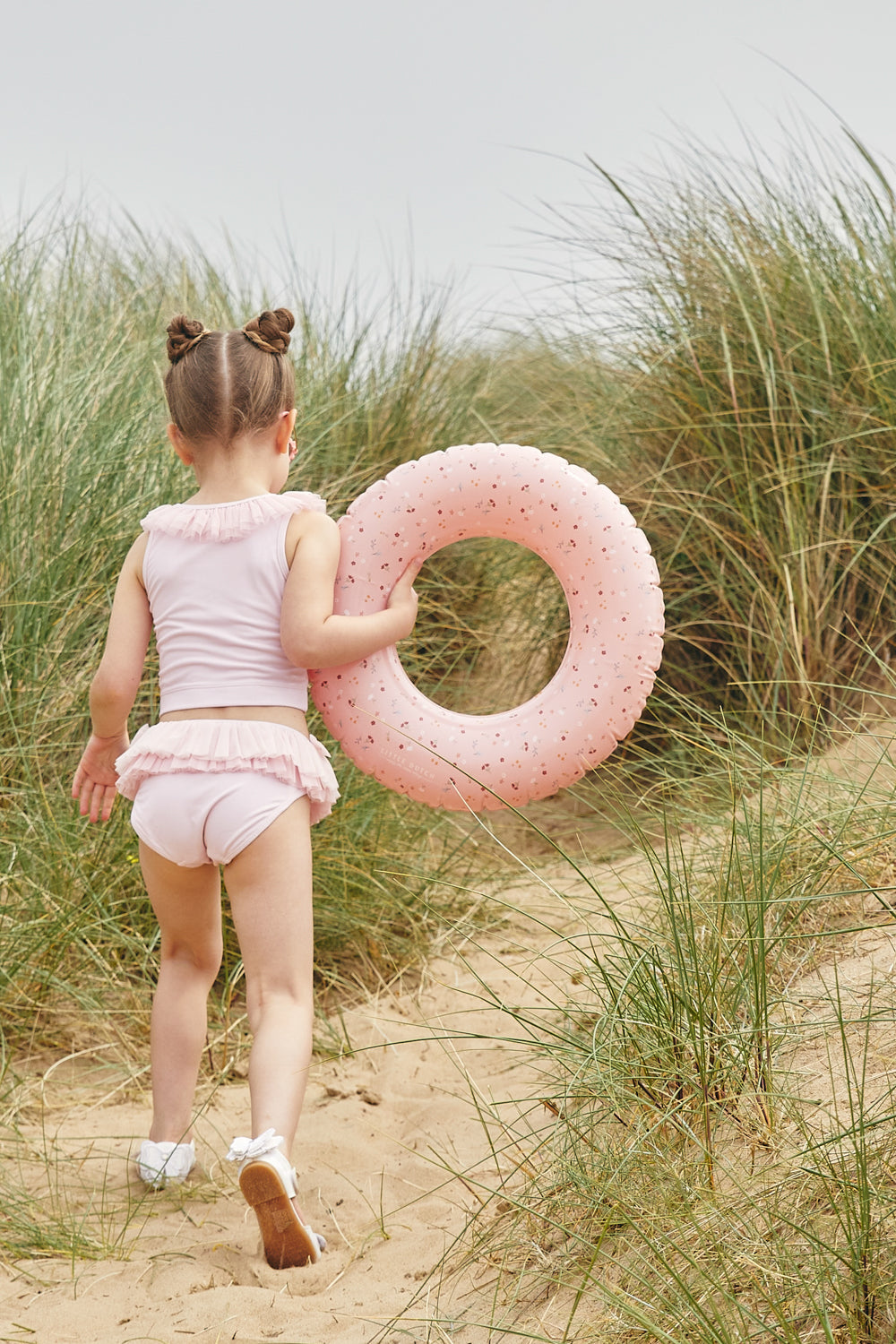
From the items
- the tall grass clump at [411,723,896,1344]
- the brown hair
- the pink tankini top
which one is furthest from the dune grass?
the brown hair

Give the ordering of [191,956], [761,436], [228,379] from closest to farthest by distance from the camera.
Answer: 1. [228,379]
2. [191,956]
3. [761,436]

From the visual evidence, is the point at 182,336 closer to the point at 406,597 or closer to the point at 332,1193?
the point at 406,597

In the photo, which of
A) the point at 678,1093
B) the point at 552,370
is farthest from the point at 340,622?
the point at 552,370

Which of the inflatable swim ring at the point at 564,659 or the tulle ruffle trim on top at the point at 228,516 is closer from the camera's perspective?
the tulle ruffle trim on top at the point at 228,516

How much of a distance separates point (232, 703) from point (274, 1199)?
0.90 meters

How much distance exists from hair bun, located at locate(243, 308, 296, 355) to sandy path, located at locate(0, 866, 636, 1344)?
128 cm

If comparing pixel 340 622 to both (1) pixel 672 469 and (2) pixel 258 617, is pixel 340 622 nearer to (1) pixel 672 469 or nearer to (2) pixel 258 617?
(2) pixel 258 617

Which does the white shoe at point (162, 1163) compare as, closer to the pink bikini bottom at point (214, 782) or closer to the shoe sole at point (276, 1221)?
the shoe sole at point (276, 1221)

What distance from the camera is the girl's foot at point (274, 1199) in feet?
6.88

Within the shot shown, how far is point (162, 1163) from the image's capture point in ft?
8.28

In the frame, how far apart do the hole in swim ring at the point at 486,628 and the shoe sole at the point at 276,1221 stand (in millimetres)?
2561

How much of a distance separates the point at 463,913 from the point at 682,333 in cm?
223

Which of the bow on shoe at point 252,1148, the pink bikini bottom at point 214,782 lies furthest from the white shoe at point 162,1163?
the pink bikini bottom at point 214,782

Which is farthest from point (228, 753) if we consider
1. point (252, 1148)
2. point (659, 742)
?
point (659, 742)
